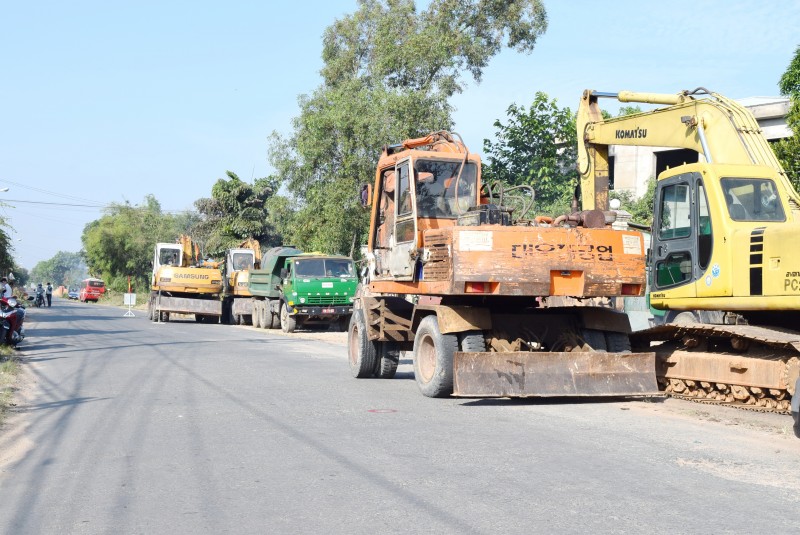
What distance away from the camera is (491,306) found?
12.6 metres

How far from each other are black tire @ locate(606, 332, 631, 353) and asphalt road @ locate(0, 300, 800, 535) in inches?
28.9

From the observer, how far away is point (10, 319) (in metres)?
20.8

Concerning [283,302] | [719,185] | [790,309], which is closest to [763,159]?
[719,185]

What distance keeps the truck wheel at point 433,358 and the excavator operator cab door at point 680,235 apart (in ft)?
10.1

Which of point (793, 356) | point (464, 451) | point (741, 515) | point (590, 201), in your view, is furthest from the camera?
point (590, 201)

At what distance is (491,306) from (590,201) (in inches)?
135

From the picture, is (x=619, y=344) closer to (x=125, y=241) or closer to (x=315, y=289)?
(x=315, y=289)

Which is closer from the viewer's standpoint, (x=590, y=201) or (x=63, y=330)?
(x=590, y=201)

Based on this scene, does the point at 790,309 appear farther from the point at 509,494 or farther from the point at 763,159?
the point at 509,494

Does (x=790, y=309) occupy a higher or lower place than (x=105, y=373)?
higher

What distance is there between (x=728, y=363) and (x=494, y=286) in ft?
9.61

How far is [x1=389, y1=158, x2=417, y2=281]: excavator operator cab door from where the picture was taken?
494 inches

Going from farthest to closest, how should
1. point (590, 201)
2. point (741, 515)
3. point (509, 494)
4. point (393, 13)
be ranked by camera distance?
point (393, 13)
point (590, 201)
point (509, 494)
point (741, 515)

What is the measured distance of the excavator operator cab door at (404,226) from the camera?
12.6m
